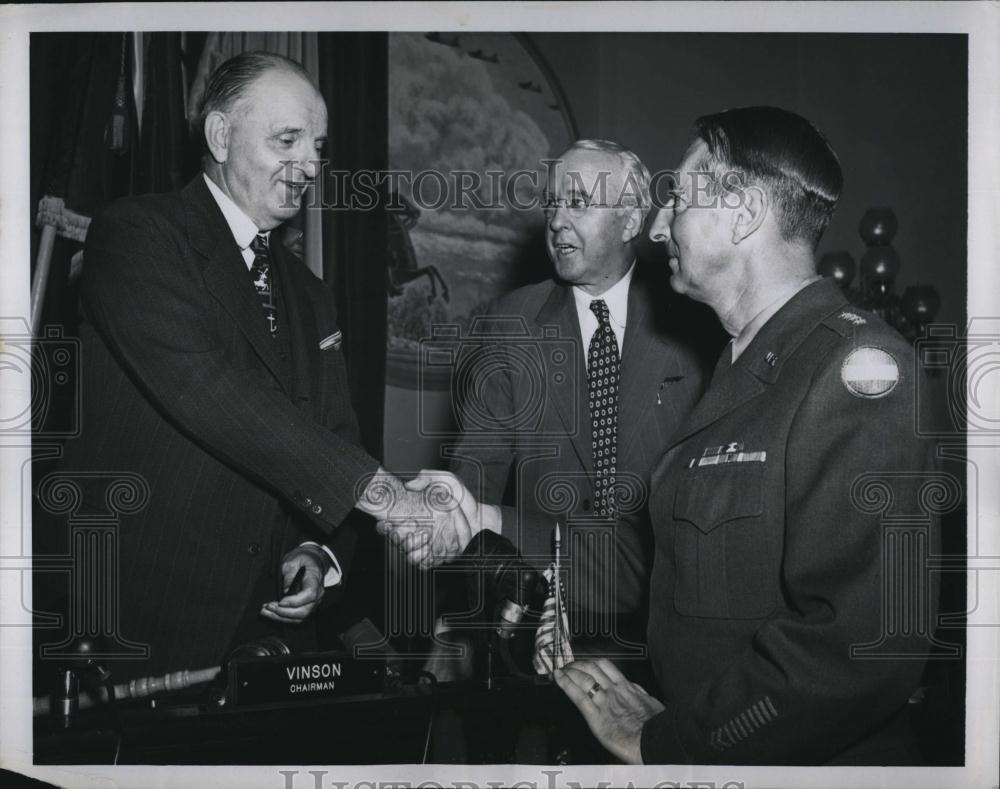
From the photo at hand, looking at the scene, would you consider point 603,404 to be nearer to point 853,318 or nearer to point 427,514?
point 427,514

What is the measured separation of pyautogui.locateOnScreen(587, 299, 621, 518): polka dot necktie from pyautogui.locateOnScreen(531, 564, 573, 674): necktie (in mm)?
243

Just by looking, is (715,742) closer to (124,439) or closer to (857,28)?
(124,439)

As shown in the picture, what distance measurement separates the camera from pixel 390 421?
289 centimetres

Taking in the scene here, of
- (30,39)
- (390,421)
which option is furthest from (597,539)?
(30,39)

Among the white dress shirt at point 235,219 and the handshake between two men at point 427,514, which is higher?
the white dress shirt at point 235,219

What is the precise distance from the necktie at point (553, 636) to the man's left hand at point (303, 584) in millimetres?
553

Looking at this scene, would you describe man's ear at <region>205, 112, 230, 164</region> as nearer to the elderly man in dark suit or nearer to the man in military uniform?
the elderly man in dark suit

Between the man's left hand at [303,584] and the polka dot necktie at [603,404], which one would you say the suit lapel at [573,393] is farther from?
the man's left hand at [303,584]

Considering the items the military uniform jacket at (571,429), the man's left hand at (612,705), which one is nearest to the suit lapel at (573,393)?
the military uniform jacket at (571,429)

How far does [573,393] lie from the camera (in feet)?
9.29

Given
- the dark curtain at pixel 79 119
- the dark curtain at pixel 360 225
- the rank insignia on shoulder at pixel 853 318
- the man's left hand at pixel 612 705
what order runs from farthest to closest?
1. the dark curtain at pixel 360 225
2. the dark curtain at pixel 79 119
3. the man's left hand at pixel 612 705
4. the rank insignia on shoulder at pixel 853 318

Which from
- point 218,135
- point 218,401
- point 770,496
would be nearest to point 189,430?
point 218,401

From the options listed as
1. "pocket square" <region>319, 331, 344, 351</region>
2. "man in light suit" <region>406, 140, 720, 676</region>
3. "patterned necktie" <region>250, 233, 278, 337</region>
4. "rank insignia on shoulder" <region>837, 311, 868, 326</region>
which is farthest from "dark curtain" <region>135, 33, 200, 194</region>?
"rank insignia on shoulder" <region>837, 311, 868, 326</region>

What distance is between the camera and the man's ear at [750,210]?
2.25 metres
